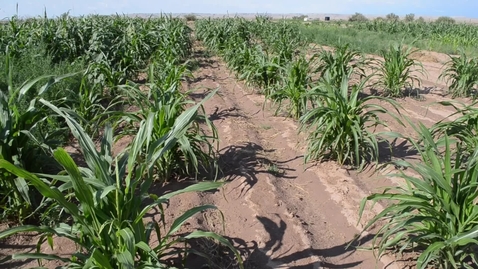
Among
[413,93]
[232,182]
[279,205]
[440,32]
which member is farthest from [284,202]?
[440,32]

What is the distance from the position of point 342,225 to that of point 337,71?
338cm

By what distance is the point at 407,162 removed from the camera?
251 centimetres

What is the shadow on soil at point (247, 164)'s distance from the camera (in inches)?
144

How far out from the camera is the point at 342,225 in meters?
3.05

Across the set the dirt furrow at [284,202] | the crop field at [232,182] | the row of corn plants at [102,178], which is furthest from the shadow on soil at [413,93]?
the row of corn plants at [102,178]

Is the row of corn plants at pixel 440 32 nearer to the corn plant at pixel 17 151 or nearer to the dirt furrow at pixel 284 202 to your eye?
the dirt furrow at pixel 284 202

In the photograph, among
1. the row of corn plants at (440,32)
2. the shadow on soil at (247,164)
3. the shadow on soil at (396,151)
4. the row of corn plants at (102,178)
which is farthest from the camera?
the row of corn plants at (440,32)

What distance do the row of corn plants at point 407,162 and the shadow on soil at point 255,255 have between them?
0.98ft

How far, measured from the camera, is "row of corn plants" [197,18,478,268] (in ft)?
7.41

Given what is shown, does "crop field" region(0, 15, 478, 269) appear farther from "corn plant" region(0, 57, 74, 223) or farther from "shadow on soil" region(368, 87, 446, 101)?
"shadow on soil" region(368, 87, 446, 101)

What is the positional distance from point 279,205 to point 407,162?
107 cm

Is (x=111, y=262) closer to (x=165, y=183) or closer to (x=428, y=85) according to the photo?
(x=165, y=183)

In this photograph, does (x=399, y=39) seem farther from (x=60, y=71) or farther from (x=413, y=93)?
(x=60, y=71)

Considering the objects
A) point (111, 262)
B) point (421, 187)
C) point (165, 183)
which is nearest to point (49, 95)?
point (165, 183)
